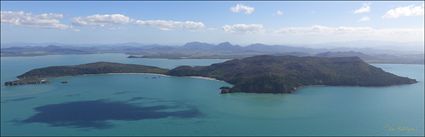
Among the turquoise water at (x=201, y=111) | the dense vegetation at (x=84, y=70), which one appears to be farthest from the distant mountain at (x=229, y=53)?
the turquoise water at (x=201, y=111)

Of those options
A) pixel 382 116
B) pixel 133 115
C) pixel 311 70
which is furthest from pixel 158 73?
pixel 382 116

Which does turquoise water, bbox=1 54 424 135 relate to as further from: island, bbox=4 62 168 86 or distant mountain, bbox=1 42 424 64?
distant mountain, bbox=1 42 424 64

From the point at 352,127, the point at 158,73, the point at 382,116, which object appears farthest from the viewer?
the point at 158,73

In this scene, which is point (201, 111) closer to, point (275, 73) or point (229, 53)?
point (275, 73)

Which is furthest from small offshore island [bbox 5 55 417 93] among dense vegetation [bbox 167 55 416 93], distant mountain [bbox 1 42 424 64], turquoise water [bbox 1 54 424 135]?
distant mountain [bbox 1 42 424 64]

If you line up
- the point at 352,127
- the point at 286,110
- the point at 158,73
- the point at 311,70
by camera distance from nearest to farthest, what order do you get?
the point at 352,127, the point at 286,110, the point at 311,70, the point at 158,73

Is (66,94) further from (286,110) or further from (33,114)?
(286,110)

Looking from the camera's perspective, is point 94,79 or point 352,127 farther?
point 94,79
